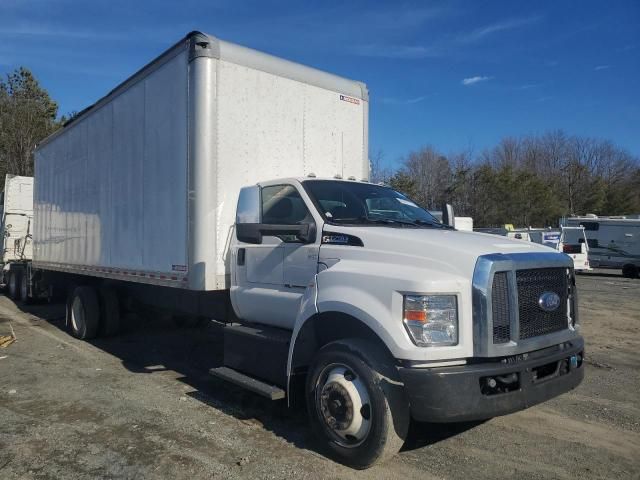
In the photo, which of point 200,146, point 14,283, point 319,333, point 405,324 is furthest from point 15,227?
point 405,324

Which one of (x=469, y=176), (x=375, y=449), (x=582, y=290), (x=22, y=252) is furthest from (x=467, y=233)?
(x=469, y=176)

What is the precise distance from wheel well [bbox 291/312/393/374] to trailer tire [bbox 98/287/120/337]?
5.69m

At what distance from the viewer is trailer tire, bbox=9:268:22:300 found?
14.7 meters

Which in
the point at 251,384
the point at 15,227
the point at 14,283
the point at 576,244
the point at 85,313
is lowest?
the point at 251,384

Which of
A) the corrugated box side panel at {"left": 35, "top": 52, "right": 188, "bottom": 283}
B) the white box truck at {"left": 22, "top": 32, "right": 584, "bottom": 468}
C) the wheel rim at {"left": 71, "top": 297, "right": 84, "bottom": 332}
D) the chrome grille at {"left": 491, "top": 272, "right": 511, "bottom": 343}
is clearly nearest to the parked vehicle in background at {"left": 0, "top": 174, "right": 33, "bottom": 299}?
the corrugated box side panel at {"left": 35, "top": 52, "right": 188, "bottom": 283}

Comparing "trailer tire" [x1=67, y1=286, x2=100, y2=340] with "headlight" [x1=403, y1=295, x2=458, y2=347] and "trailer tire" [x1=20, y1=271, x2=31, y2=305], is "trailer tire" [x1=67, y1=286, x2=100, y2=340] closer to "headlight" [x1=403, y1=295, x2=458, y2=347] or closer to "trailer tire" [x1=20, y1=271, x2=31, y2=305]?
A: "trailer tire" [x1=20, y1=271, x2=31, y2=305]

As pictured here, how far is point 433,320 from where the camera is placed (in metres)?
3.67

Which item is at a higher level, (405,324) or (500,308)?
(500,308)

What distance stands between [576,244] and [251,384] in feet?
76.0

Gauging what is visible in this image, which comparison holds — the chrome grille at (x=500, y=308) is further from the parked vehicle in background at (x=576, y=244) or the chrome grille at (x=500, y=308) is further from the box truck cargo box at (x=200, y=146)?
the parked vehicle in background at (x=576, y=244)

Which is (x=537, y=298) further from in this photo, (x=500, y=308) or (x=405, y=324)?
(x=405, y=324)

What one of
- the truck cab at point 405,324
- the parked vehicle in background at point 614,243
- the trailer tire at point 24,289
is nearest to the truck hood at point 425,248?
the truck cab at point 405,324

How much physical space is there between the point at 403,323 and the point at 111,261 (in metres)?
5.66

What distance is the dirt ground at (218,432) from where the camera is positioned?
13.6 ft
